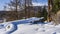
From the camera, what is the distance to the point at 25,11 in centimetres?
630

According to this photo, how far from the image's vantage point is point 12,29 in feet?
7.49

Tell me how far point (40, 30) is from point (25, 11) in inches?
164

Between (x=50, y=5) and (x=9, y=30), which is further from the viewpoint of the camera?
(x=50, y=5)

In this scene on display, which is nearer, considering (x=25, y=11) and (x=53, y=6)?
(x=53, y=6)

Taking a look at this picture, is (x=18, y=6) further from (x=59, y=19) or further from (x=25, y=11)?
(x=59, y=19)

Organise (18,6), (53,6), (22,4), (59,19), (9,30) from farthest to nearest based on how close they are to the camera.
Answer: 1. (18,6)
2. (22,4)
3. (53,6)
4. (59,19)
5. (9,30)

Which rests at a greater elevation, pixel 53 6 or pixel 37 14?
pixel 53 6

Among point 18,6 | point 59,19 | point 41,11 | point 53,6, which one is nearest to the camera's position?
point 59,19

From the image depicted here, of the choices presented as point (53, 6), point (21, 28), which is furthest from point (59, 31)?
point (53, 6)

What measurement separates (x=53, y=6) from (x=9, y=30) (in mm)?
2157

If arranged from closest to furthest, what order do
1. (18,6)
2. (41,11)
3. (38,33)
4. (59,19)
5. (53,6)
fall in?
1. (38,33)
2. (59,19)
3. (53,6)
4. (41,11)
5. (18,6)

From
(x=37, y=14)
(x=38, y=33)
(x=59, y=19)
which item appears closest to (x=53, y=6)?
(x=59, y=19)

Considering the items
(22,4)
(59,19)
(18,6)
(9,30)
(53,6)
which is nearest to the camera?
(9,30)

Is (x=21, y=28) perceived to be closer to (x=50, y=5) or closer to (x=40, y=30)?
(x=40, y=30)
